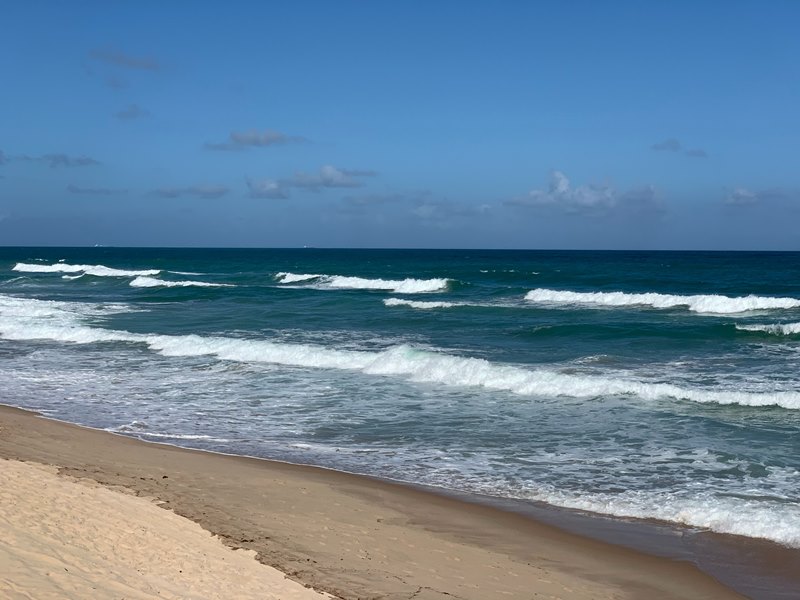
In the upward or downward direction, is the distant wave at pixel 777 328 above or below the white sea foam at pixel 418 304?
below

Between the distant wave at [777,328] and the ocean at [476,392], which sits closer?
the ocean at [476,392]

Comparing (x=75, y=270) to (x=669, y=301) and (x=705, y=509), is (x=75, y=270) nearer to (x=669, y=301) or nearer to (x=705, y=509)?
(x=669, y=301)

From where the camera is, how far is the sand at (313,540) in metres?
5.86

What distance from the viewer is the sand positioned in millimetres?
5863

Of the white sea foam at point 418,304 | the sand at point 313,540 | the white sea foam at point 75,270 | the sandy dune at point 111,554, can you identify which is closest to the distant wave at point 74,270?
the white sea foam at point 75,270

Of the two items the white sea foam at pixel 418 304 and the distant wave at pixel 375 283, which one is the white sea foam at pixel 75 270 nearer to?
the distant wave at pixel 375 283

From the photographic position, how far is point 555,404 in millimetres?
14625

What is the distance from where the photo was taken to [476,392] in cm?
1588

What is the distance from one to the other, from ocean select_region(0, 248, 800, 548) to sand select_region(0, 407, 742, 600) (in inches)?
43.9

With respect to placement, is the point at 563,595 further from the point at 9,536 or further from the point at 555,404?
the point at 555,404

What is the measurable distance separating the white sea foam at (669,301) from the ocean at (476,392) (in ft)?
0.69

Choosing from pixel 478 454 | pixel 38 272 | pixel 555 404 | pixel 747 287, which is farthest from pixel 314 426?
pixel 38 272

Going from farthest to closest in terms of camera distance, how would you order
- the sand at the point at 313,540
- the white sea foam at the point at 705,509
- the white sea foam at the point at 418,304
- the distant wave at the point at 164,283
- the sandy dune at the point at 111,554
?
the distant wave at the point at 164,283
the white sea foam at the point at 418,304
the white sea foam at the point at 705,509
the sand at the point at 313,540
the sandy dune at the point at 111,554

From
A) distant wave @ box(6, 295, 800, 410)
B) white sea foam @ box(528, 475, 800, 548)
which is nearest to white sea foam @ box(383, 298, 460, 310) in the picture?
distant wave @ box(6, 295, 800, 410)
